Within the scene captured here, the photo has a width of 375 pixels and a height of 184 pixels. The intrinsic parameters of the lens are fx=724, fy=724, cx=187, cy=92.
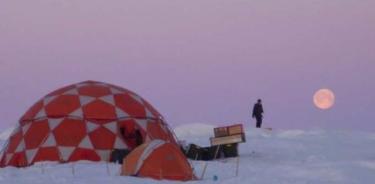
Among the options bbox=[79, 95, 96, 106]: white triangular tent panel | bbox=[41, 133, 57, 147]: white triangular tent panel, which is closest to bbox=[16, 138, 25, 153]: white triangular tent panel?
bbox=[41, 133, 57, 147]: white triangular tent panel

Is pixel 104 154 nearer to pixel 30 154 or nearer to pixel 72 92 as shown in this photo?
pixel 30 154

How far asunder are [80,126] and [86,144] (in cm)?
76

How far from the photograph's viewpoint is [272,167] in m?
22.0

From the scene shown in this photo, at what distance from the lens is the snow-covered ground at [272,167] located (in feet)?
59.9

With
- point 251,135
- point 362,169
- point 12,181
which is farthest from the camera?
point 251,135

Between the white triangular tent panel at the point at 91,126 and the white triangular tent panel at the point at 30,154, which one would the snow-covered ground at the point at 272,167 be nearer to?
the white triangular tent panel at the point at 30,154

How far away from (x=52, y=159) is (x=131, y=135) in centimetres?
280

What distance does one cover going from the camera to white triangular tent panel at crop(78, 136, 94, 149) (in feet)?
75.8

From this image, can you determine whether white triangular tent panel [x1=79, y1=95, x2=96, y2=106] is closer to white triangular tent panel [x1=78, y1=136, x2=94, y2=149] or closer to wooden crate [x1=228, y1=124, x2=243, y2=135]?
white triangular tent panel [x1=78, y1=136, x2=94, y2=149]

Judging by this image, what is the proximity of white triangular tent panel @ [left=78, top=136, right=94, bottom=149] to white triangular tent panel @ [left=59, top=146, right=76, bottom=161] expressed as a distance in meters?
0.28

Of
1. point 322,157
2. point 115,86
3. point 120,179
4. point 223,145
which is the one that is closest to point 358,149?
point 322,157

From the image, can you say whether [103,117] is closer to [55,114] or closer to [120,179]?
[55,114]

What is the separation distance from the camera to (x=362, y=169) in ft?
71.4

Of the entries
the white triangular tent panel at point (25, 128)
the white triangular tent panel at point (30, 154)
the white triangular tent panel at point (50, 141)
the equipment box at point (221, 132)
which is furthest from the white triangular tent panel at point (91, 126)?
the equipment box at point (221, 132)
